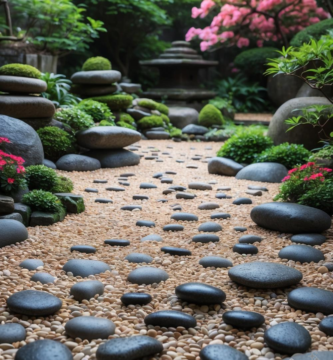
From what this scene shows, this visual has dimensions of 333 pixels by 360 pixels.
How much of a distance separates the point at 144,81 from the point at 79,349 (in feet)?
50.5

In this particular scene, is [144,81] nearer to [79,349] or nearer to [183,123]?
[183,123]

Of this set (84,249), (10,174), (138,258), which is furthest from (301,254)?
(10,174)

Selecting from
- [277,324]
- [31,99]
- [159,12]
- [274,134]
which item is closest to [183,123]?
[159,12]

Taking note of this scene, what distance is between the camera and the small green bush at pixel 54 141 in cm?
758

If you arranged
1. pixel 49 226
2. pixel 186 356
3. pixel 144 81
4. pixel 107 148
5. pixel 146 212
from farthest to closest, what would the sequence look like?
pixel 144 81 < pixel 107 148 < pixel 146 212 < pixel 49 226 < pixel 186 356

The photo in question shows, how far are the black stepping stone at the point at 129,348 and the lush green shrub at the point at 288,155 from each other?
17.3ft

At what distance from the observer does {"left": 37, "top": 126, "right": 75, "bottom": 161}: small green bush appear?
7.58m

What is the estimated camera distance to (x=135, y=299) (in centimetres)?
291

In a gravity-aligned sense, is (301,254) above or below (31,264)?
above

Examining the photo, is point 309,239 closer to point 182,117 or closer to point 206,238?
point 206,238

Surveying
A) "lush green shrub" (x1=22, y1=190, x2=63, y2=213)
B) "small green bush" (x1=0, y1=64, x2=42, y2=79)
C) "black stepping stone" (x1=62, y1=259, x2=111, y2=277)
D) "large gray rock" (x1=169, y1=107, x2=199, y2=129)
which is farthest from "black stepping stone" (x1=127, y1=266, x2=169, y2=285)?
"large gray rock" (x1=169, y1=107, x2=199, y2=129)

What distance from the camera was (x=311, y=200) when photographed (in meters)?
4.71

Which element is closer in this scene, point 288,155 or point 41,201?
point 41,201

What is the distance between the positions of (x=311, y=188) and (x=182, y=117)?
886 centimetres
